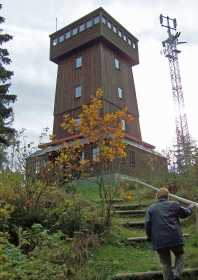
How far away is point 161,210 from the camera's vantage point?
6.39 metres

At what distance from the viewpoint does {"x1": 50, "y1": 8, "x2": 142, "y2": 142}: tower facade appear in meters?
32.8

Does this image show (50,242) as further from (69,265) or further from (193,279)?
(193,279)

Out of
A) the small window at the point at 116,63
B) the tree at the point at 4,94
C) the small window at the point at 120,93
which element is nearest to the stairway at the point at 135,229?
the tree at the point at 4,94

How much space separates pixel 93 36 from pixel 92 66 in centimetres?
255

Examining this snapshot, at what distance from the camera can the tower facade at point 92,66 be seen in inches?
1292

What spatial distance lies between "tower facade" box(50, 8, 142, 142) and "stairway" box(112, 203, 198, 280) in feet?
64.2

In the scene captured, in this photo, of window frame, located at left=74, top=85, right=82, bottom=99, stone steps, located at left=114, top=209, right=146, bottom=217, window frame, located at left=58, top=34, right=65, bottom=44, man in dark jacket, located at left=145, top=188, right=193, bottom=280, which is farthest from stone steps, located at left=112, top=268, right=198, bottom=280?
window frame, located at left=58, top=34, right=65, bottom=44

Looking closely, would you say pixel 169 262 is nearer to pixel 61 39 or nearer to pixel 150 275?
pixel 150 275

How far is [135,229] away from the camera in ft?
34.2

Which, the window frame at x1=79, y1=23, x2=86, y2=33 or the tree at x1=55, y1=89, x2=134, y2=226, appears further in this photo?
the window frame at x1=79, y1=23, x2=86, y2=33

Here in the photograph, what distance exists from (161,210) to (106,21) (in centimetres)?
3028

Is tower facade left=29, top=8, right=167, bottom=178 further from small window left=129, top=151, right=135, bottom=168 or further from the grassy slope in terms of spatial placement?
the grassy slope

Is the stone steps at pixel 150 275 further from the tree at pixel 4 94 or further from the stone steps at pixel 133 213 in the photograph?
the tree at pixel 4 94

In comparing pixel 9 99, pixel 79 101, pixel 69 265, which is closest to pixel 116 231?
pixel 69 265
